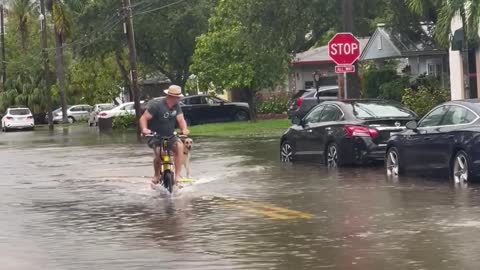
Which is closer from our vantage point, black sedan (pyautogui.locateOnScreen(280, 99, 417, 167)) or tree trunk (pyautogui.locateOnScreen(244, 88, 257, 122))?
black sedan (pyautogui.locateOnScreen(280, 99, 417, 167))

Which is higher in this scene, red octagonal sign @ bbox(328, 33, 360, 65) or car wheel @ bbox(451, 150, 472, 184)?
red octagonal sign @ bbox(328, 33, 360, 65)

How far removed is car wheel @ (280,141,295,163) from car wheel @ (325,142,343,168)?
5.85ft

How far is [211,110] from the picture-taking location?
48000 mm

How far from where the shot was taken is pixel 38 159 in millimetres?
27797

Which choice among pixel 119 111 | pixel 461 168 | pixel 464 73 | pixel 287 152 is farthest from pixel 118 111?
pixel 461 168

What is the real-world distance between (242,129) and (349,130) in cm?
2211

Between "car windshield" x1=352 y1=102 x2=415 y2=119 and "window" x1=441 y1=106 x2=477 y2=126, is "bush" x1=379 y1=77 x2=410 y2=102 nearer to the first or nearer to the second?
"car windshield" x1=352 y1=102 x2=415 y2=119

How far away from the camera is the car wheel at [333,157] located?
1956 cm

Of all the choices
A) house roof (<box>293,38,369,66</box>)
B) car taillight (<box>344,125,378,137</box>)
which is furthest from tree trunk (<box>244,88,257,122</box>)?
car taillight (<box>344,125,378,137</box>)

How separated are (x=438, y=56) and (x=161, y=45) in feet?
77.9

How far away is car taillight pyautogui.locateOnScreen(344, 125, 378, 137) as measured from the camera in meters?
18.9

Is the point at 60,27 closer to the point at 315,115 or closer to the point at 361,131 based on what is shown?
the point at 315,115

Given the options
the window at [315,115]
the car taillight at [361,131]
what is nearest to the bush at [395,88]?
Result: the window at [315,115]

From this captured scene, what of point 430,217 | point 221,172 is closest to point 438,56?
point 221,172
